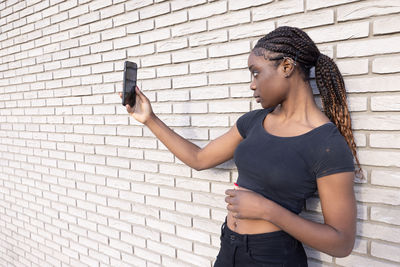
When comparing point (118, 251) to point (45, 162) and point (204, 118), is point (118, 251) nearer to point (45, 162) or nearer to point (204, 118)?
point (45, 162)

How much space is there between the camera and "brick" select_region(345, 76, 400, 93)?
158 cm

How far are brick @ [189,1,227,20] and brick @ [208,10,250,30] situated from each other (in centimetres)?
4

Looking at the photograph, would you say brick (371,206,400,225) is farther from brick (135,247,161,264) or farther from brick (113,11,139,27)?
brick (113,11,139,27)

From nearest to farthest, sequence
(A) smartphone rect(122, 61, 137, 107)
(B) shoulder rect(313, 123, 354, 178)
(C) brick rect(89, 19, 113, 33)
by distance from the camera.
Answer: (B) shoulder rect(313, 123, 354, 178) < (A) smartphone rect(122, 61, 137, 107) < (C) brick rect(89, 19, 113, 33)

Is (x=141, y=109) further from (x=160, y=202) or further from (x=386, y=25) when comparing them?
(x=386, y=25)

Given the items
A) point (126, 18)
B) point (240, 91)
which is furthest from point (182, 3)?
point (240, 91)

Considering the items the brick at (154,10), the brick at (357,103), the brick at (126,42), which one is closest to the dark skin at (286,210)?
the brick at (357,103)

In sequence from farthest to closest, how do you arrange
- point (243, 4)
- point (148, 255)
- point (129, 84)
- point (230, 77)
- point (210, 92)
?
point (148, 255) < point (210, 92) < point (230, 77) < point (243, 4) < point (129, 84)

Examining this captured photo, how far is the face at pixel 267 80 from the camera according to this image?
5.07ft

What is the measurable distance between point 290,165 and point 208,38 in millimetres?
1242

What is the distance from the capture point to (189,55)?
2.39 meters

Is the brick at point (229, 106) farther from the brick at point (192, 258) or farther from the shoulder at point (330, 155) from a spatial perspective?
the brick at point (192, 258)

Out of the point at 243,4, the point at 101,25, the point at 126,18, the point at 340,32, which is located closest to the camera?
the point at 340,32

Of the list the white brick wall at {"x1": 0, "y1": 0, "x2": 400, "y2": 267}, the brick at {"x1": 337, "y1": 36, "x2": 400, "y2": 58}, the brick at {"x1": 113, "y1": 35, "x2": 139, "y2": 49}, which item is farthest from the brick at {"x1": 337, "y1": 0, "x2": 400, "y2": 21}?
the brick at {"x1": 113, "y1": 35, "x2": 139, "y2": 49}
